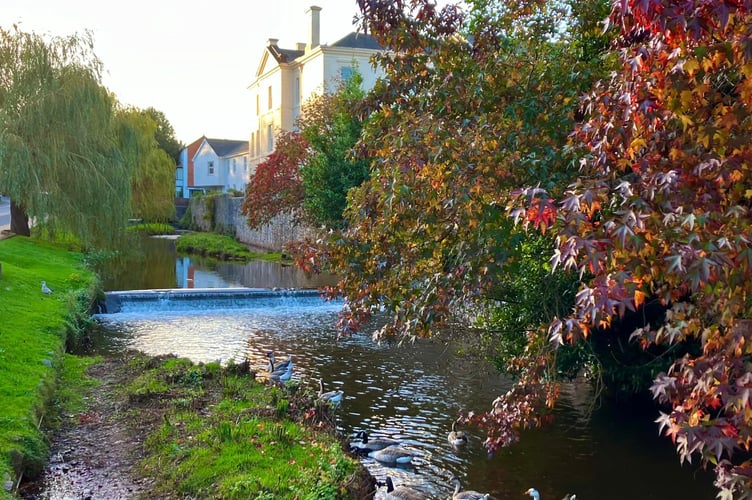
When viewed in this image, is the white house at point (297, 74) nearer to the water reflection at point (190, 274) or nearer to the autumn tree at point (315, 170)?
the autumn tree at point (315, 170)

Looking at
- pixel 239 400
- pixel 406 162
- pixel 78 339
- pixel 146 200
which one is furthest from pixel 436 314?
pixel 146 200

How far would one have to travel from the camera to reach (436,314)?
8227 millimetres

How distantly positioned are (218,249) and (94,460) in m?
34.1

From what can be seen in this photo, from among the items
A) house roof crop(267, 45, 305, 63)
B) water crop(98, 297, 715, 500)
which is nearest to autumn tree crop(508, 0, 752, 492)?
water crop(98, 297, 715, 500)

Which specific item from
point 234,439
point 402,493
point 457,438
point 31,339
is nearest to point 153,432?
point 234,439

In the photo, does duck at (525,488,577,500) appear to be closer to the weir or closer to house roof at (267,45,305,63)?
the weir

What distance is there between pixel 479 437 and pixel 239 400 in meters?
3.72

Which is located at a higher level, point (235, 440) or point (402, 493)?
point (235, 440)

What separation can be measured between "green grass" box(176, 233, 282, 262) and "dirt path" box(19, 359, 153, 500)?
91.9 feet

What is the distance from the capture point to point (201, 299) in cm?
2402

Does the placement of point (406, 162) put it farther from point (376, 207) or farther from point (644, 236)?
point (644, 236)

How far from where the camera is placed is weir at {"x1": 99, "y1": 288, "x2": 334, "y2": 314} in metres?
23.3

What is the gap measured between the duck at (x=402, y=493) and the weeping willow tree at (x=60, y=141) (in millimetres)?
20882

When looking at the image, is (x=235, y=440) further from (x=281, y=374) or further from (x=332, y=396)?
(x=281, y=374)
